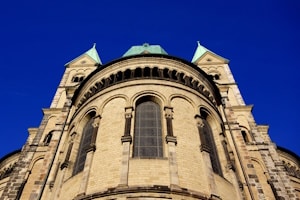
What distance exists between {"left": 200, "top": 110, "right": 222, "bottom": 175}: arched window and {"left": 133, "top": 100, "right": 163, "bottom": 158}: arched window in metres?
2.18

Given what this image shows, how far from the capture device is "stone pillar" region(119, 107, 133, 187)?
11.2 m

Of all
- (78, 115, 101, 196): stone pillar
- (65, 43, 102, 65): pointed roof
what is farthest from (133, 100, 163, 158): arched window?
(65, 43, 102, 65): pointed roof

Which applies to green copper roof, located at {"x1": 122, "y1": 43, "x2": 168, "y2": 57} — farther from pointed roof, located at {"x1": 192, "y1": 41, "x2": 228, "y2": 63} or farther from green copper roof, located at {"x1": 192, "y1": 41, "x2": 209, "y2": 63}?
green copper roof, located at {"x1": 192, "y1": 41, "x2": 209, "y2": 63}

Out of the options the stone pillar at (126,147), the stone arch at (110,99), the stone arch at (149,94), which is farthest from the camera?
the stone arch at (110,99)

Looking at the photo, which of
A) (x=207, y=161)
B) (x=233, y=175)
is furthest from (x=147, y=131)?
(x=233, y=175)

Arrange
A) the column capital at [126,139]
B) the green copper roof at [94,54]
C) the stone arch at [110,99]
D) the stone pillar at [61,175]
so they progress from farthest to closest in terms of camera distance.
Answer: the green copper roof at [94,54]
the stone arch at [110,99]
the stone pillar at [61,175]
the column capital at [126,139]

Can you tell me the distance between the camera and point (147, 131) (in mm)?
13820

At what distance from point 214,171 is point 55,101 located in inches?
757

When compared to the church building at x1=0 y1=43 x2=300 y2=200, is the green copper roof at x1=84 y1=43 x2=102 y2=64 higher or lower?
higher

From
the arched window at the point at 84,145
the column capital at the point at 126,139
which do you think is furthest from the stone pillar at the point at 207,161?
the arched window at the point at 84,145

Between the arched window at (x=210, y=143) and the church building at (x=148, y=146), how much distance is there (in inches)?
3.0

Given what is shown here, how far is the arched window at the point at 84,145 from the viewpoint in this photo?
1359 cm

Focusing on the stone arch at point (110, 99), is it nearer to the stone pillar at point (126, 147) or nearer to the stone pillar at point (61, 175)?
the stone pillar at point (126, 147)

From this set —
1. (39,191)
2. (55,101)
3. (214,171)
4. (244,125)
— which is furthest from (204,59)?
(39,191)
